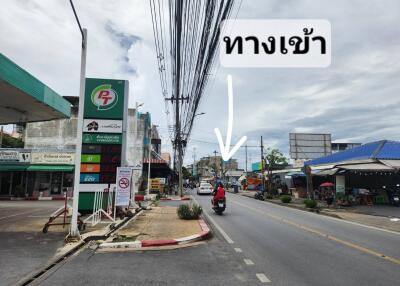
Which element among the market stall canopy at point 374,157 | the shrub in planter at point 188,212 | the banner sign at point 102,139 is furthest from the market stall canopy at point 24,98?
the market stall canopy at point 374,157

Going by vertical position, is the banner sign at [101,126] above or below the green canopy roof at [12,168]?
above

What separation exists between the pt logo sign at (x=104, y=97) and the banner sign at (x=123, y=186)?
351 cm

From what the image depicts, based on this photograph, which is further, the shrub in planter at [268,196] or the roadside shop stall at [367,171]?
the shrub in planter at [268,196]

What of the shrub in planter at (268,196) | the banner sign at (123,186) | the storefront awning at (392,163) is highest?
the storefront awning at (392,163)

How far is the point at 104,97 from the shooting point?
17.8 meters

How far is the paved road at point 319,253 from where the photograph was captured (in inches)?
272

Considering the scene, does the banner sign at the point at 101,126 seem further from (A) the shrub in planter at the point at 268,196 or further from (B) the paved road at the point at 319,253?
(A) the shrub in planter at the point at 268,196

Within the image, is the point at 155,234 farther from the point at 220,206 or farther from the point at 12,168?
the point at 12,168

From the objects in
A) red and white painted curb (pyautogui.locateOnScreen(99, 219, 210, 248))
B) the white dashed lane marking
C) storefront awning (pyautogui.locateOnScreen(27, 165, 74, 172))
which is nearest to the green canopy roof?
storefront awning (pyautogui.locateOnScreen(27, 165, 74, 172))

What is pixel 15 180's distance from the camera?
35688 millimetres

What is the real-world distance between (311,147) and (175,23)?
1386 inches

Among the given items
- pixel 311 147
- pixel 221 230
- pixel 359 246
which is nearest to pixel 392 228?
pixel 359 246

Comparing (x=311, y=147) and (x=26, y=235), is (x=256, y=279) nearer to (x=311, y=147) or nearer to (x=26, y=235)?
(x=26, y=235)

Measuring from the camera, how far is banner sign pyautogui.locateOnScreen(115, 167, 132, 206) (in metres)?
15.5
